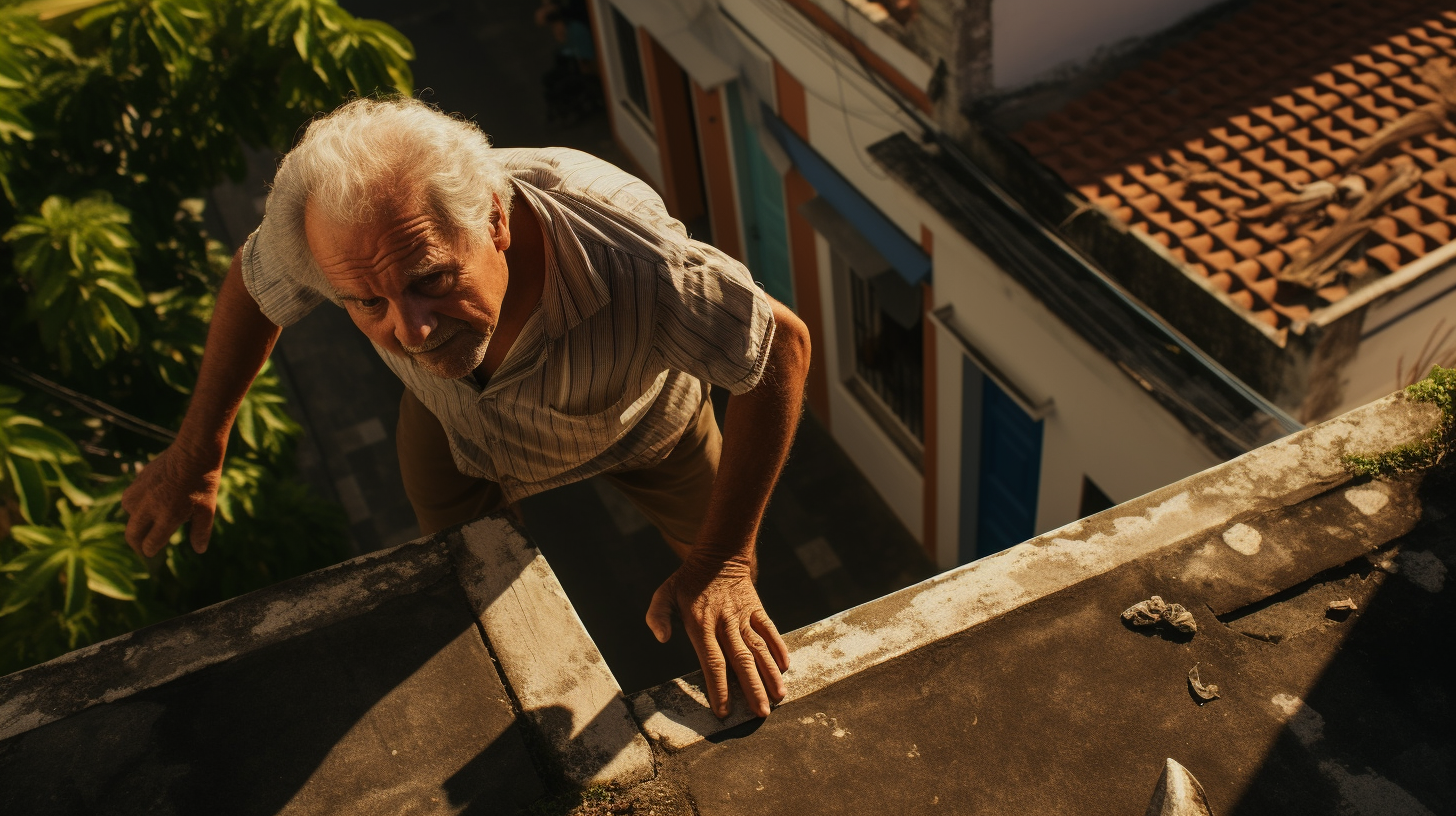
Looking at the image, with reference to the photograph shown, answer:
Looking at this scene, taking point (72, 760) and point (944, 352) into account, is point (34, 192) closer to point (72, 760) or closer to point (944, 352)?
point (72, 760)

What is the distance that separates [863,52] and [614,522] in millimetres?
5049

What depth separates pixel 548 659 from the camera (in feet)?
9.88

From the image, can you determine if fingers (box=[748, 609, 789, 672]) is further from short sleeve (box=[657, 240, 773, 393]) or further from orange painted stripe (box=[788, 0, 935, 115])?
orange painted stripe (box=[788, 0, 935, 115])

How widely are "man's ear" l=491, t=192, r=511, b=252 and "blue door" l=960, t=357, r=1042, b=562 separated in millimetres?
5669

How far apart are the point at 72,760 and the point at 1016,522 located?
23.9 feet

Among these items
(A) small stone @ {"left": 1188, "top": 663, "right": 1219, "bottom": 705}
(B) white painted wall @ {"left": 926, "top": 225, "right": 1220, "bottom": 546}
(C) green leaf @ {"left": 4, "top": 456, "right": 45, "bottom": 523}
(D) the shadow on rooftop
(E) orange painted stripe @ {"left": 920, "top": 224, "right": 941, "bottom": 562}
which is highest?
(A) small stone @ {"left": 1188, "top": 663, "right": 1219, "bottom": 705}

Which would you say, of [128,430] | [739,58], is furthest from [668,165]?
[128,430]

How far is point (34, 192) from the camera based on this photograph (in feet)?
16.5

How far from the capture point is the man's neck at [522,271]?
9.86 ft

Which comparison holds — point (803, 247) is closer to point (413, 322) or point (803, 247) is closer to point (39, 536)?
point (39, 536)

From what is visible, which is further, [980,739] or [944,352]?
[944,352]

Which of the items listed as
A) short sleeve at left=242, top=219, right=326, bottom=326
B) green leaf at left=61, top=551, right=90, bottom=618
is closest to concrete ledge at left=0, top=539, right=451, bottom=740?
short sleeve at left=242, top=219, right=326, bottom=326

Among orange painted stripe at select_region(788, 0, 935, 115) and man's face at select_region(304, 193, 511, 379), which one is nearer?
man's face at select_region(304, 193, 511, 379)

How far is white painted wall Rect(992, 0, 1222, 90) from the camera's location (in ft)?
22.7
